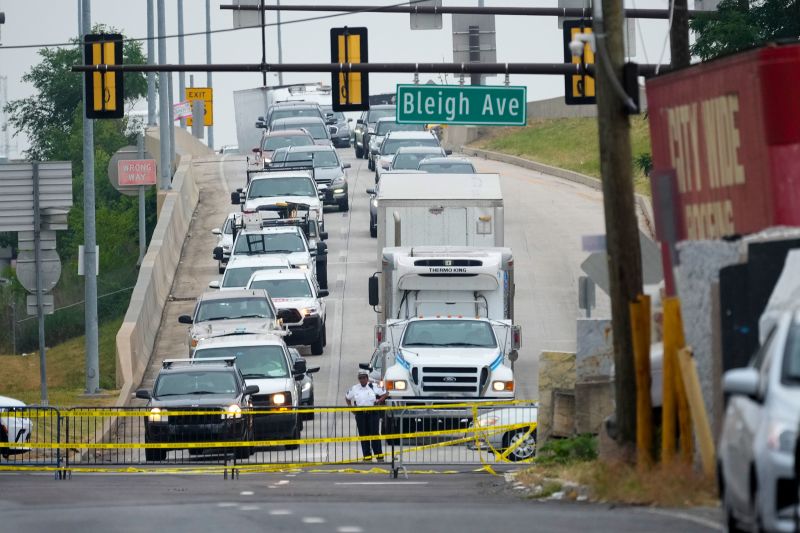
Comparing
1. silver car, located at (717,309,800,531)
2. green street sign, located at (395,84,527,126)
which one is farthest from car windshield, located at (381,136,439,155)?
silver car, located at (717,309,800,531)

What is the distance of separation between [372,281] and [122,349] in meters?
7.37

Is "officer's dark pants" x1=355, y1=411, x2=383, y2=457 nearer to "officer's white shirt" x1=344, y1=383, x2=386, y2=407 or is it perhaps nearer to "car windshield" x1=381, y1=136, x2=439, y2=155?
"officer's white shirt" x1=344, y1=383, x2=386, y2=407

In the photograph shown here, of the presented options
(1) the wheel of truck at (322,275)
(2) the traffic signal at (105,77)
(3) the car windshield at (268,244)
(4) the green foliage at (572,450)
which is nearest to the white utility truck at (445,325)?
(4) the green foliage at (572,450)

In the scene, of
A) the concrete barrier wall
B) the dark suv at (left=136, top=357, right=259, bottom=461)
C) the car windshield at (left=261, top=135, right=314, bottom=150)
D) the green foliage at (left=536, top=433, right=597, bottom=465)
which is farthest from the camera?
the car windshield at (left=261, top=135, right=314, bottom=150)

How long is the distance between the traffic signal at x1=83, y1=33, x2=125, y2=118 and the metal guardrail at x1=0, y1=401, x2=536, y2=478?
5559mm

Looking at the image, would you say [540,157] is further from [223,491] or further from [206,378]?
[223,491]

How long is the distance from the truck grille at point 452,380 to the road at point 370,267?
5200mm

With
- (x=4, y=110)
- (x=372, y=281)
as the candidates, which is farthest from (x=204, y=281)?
(x=4, y=110)

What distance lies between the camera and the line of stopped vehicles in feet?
80.2

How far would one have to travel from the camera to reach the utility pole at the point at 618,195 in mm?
16109

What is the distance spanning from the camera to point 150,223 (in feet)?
243

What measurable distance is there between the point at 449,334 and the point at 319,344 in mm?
8413

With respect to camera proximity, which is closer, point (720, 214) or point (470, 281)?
point (720, 214)

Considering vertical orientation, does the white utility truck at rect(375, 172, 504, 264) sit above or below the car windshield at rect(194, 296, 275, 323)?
above
